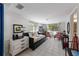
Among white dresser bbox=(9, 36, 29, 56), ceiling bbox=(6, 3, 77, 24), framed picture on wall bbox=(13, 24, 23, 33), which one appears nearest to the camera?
ceiling bbox=(6, 3, 77, 24)

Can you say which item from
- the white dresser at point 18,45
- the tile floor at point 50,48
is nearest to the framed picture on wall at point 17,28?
the white dresser at point 18,45

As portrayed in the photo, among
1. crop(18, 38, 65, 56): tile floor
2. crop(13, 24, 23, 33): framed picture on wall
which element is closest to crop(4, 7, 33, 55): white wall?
crop(13, 24, 23, 33): framed picture on wall

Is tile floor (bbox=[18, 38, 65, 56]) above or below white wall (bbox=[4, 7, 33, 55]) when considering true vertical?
below

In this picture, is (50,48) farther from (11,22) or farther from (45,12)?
(11,22)

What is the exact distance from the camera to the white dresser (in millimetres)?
2595

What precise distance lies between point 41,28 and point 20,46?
0.83 m

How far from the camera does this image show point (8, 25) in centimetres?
256

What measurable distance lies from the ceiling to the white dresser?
0.77m

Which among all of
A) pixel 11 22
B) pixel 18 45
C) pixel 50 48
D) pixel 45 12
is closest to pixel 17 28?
pixel 11 22

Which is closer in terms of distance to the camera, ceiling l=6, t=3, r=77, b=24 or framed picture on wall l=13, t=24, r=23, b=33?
ceiling l=6, t=3, r=77, b=24

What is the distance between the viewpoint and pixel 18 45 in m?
2.78

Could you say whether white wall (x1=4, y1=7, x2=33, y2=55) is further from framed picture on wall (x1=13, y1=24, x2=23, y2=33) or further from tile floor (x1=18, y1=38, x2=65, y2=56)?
tile floor (x1=18, y1=38, x2=65, y2=56)

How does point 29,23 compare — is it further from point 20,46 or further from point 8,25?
point 20,46

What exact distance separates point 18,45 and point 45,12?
1.22 m
